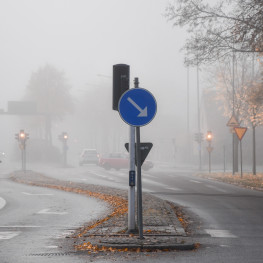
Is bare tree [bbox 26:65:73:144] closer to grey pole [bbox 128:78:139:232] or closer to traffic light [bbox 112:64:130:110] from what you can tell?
traffic light [bbox 112:64:130:110]

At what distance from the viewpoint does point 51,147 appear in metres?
75.2

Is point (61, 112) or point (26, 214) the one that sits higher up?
point (61, 112)

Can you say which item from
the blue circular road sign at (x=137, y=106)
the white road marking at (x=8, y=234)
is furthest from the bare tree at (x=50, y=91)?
the blue circular road sign at (x=137, y=106)

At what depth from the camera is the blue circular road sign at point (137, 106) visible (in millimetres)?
8891

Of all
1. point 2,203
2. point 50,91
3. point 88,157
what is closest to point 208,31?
point 2,203

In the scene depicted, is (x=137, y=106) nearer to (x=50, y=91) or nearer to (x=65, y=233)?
(x=65, y=233)

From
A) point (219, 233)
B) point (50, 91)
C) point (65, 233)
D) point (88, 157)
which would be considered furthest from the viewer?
point (50, 91)

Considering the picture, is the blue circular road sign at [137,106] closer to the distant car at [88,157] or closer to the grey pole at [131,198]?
the grey pole at [131,198]

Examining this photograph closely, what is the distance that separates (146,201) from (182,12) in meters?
9.15

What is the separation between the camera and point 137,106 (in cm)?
891

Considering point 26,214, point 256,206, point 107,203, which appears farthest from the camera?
point 107,203

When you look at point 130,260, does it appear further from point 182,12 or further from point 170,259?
point 182,12

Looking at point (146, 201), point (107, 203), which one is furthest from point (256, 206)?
point (107, 203)

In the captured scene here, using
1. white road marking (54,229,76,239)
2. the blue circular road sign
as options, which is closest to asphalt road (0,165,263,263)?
white road marking (54,229,76,239)
